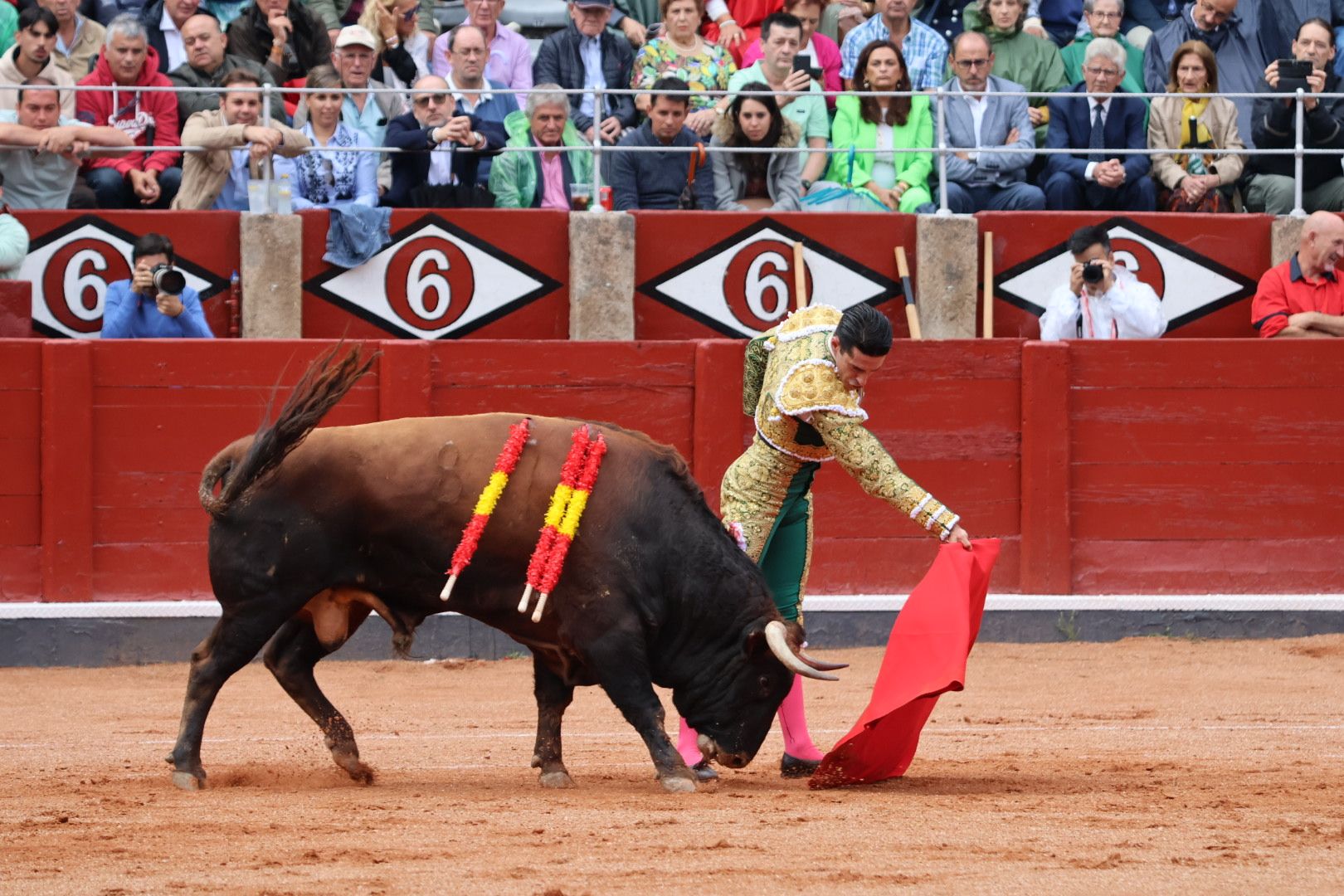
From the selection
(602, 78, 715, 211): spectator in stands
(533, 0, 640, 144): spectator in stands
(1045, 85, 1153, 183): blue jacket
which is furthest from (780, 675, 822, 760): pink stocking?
(533, 0, 640, 144): spectator in stands

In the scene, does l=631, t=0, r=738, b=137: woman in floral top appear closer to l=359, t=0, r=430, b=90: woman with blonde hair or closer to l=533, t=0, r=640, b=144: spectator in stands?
l=533, t=0, r=640, b=144: spectator in stands

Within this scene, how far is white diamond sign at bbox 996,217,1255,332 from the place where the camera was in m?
9.26

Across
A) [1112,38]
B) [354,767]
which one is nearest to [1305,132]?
[1112,38]

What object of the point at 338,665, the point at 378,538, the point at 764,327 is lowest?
the point at 338,665

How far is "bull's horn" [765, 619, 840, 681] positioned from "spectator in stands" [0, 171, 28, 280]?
15.5 feet

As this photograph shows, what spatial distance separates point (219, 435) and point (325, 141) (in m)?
1.60

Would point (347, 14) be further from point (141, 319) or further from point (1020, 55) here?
point (1020, 55)

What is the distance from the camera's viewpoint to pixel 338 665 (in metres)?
8.36

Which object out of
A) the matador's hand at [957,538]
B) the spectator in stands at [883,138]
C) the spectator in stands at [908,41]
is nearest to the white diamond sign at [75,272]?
the spectator in stands at [883,138]

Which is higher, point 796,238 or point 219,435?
point 796,238

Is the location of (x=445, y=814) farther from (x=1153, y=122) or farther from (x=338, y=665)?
(x=1153, y=122)

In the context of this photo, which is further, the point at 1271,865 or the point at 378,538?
the point at 378,538

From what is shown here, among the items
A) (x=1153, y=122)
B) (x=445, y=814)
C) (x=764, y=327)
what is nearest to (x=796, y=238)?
(x=764, y=327)

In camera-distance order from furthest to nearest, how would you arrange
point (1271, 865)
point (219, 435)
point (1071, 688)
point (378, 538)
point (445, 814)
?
point (219, 435) → point (1071, 688) → point (378, 538) → point (445, 814) → point (1271, 865)
